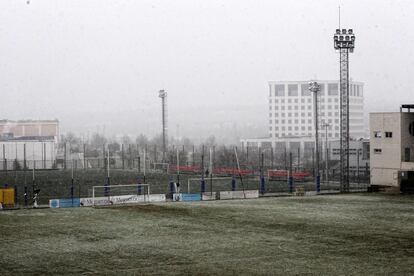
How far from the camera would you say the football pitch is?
19.9m

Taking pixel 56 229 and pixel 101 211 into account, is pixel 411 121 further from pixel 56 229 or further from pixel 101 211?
pixel 56 229

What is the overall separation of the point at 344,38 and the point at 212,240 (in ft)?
113

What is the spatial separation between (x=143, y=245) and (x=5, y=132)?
140854 mm

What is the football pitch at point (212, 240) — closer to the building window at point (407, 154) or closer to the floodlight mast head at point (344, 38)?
the building window at point (407, 154)

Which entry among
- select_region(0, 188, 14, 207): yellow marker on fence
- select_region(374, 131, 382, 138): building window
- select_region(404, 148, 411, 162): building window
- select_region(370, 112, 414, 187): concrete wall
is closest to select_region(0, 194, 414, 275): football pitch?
select_region(0, 188, 14, 207): yellow marker on fence

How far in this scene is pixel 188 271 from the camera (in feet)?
62.7

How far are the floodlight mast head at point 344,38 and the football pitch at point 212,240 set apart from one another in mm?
19556

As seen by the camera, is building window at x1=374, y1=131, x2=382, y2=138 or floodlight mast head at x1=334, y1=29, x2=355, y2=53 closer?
building window at x1=374, y1=131, x2=382, y2=138

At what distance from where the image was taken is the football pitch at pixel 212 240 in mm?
19859

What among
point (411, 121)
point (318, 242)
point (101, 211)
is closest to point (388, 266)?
point (318, 242)

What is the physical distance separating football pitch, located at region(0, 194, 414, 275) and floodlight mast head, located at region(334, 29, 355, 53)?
19556mm

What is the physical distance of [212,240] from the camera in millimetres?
25438

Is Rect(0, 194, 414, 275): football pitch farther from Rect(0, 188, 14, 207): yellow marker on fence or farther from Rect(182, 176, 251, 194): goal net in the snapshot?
Rect(182, 176, 251, 194): goal net

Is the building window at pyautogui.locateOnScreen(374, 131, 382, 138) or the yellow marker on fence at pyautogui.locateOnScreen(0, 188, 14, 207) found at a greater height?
the building window at pyautogui.locateOnScreen(374, 131, 382, 138)
